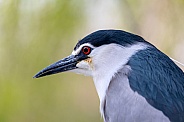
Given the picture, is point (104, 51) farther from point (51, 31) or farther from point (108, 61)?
point (51, 31)

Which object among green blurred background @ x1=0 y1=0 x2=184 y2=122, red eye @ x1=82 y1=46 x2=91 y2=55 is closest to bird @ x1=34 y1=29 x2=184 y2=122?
red eye @ x1=82 y1=46 x2=91 y2=55

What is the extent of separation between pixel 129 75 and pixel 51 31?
1186 millimetres

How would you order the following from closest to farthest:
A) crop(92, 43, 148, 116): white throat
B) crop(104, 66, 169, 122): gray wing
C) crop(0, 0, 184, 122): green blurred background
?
crop(104, 66, 169, 122): gray wing < crop(92, 43, 148, 116): white throat < crop(0, 0, 184, 122): green blurred background

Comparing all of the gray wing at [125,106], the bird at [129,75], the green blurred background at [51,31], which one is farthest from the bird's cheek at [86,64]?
the green blurred background at [51,31]

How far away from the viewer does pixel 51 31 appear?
9.59 feet

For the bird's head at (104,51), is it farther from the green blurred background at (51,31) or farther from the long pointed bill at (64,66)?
the green blurred background at (51,31)

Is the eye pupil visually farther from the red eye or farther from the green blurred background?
the green blurred background

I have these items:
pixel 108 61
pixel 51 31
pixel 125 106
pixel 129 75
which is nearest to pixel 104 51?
pixel 108 61

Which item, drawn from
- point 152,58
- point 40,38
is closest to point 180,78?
point 152,58

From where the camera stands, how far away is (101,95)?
1.92 m

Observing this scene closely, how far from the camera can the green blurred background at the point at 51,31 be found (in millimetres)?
2807

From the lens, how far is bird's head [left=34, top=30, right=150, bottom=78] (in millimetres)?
1908

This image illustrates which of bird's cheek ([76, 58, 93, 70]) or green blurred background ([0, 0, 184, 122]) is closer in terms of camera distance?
bird's cheek ([76, 58, 93, 70])

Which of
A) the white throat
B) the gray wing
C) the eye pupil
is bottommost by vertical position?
the gray wing
